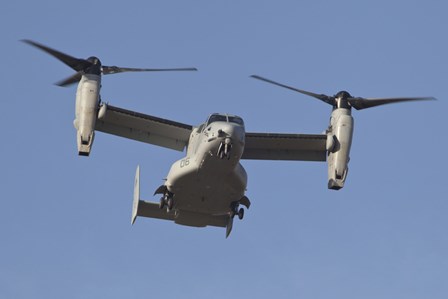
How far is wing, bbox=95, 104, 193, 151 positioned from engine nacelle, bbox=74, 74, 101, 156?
3.49 ft

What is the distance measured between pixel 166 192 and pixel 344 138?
5354mm

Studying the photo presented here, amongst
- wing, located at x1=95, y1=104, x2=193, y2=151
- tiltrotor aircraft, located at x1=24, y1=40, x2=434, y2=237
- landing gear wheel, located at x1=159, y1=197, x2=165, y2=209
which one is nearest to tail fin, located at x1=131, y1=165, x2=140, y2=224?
tiltrotor aircraft, located at x1=24, y1=40, x2=434, y2=237

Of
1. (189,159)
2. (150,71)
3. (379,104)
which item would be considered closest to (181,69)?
(150,71)

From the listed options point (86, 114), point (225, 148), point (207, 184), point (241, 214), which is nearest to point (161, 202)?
point (207, 184)

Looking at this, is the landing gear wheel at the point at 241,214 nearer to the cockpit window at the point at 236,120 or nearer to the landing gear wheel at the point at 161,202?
the landing gear wheel at the point at 161,202

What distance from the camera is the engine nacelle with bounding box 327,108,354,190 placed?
3112 centimetres

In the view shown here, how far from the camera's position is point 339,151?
102 feet

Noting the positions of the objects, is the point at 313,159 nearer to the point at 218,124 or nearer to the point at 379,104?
the point at 379,104

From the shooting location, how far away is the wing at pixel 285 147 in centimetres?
3241

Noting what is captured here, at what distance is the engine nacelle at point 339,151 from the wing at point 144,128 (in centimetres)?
420

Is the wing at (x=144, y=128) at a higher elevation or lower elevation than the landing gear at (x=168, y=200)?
higher

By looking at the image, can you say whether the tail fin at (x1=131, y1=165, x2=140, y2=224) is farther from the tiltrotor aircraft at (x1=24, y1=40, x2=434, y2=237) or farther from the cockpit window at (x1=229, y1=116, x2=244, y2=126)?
the cockpit window at (x1=229, y1=116, x2=244, y2=126)

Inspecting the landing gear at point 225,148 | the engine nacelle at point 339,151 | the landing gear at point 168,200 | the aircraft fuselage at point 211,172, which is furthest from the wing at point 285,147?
the landing gear at point 225,148

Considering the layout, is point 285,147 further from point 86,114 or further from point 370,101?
point 86,114
